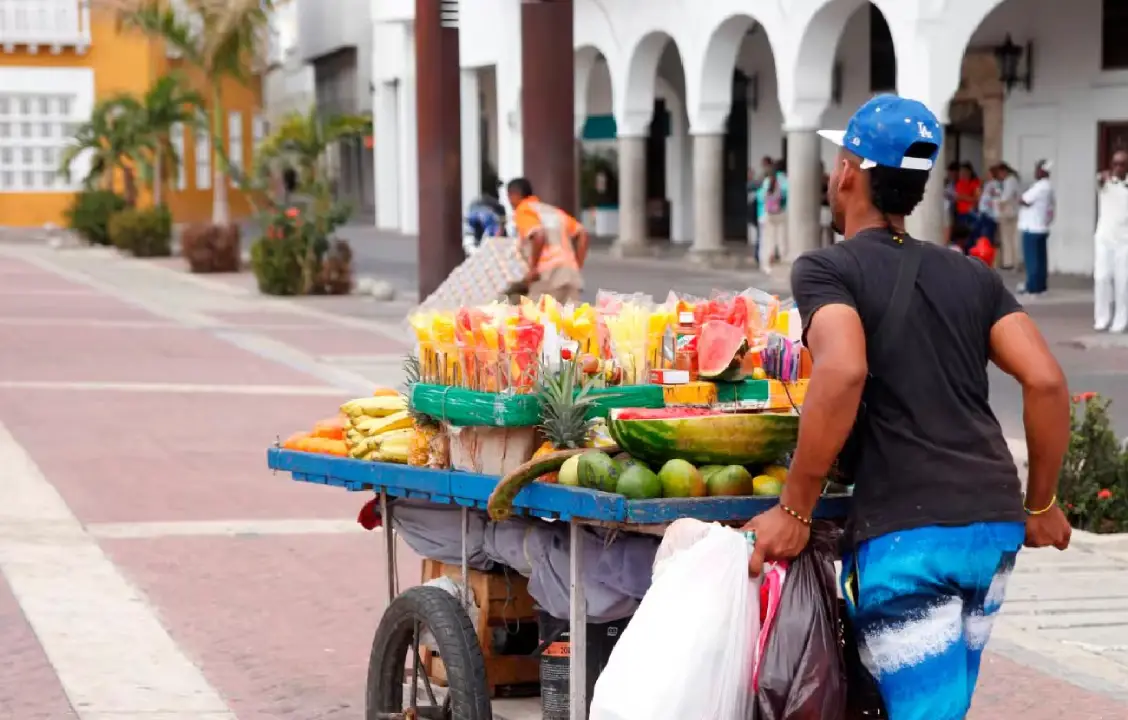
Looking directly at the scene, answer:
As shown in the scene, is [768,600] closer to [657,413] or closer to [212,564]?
[657,413]

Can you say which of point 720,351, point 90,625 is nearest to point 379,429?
point 720,351

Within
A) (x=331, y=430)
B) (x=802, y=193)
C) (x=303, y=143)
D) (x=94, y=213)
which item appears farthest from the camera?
(x=94, y=213)

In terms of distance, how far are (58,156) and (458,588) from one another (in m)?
47.7

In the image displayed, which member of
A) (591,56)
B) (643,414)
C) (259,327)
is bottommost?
(259,327)

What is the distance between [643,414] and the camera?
4.55 m

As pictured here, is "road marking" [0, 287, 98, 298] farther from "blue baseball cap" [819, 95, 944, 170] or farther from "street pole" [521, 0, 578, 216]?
"blue baseball cap" [819, 95, 944, 170]

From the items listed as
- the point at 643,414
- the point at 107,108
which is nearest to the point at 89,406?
the point at 643,414

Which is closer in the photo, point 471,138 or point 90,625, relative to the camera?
point 90,625

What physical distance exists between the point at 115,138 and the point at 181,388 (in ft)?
84.3

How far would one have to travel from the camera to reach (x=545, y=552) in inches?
193

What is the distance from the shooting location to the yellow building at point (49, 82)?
5016 centimetres

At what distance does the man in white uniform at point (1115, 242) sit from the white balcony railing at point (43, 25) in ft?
122

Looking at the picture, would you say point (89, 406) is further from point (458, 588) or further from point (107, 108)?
point (107, 108)

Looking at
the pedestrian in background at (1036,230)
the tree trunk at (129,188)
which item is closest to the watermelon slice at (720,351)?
the pedestrian in background at (1036,230)
